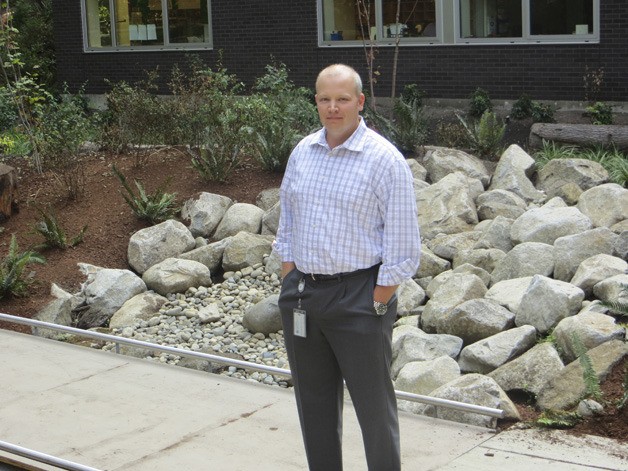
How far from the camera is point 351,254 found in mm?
4379

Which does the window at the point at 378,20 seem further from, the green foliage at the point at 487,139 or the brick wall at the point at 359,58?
the green foliage at the point at 487,139

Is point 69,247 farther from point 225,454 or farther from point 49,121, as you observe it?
point 225,454

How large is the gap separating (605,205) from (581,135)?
3314 mm

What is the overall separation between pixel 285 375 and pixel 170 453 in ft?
3.81

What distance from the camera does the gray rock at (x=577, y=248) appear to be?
8.55m

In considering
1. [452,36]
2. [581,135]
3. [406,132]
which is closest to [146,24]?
[452,36]

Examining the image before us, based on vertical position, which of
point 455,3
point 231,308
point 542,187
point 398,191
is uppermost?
point 455,3

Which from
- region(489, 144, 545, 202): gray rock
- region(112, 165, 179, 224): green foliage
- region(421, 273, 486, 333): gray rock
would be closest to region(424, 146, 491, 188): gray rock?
region(489, 144, 545, 202): gray rock

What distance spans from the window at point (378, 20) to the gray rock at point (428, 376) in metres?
9.80

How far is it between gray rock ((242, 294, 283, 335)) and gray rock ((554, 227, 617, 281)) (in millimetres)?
2352

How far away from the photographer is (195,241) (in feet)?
35.8

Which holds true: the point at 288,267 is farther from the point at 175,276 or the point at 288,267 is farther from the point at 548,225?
the point at 175,276

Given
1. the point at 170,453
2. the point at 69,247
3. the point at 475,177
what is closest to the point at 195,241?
the point at 69,247

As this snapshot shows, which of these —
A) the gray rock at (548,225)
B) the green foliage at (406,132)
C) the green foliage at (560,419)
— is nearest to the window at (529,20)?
the green foliage at (406,132)
